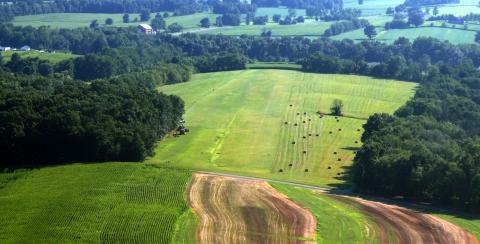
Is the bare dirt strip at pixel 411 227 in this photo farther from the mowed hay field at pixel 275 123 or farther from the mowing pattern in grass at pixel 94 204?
the mowing pattern in grass at pixel 94 204

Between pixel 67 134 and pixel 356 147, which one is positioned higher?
pixel 67 134

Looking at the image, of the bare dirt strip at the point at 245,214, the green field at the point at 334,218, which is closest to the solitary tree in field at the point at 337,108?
the bare dirt strip at the point at 245,214

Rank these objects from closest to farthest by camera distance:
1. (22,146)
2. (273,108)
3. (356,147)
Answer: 1. (22,146)
2. (356,147)
3. (273,108)

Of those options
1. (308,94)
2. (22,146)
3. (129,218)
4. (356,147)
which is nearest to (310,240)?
(129,218)

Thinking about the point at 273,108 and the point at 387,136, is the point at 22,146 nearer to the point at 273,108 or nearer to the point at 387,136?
the point at 387,136

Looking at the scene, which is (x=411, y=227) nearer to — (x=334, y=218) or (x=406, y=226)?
(x=406, y=226)
